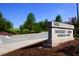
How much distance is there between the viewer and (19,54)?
963 centimetres

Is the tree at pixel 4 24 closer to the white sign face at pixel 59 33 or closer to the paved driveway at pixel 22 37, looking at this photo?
the paved driveway at pixel 22 37

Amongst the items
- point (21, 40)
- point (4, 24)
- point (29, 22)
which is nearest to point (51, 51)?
point (29, 22)

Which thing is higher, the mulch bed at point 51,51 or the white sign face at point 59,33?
the white sign face at point 59,33

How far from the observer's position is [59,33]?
33.9ft

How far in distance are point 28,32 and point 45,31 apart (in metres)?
0.57

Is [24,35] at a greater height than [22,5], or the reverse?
[22,5]

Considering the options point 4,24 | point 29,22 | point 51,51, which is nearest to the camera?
point 51,51

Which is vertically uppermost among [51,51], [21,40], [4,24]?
[4,24]

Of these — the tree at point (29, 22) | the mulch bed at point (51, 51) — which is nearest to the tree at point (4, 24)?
the tree at point (29, 22)

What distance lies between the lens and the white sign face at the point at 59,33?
10.1 metres

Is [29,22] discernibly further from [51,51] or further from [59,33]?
[51,51]

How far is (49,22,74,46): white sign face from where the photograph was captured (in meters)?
→ 10.1

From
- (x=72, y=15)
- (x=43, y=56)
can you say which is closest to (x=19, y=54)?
(x=43, y=56)

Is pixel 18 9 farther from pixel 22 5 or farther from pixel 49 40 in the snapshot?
pixel 49 40
